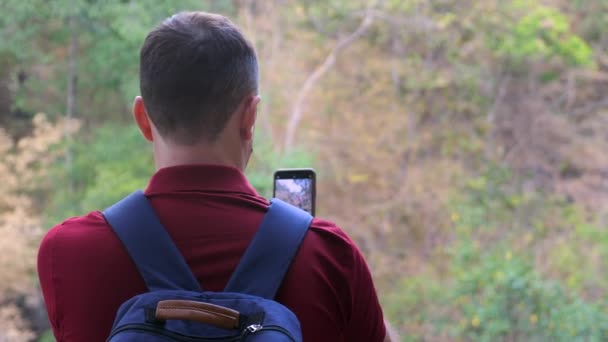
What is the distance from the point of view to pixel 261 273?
2.25 feet

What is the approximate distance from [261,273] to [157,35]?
0.79 ft

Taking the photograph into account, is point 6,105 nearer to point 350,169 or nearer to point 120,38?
point 120,38

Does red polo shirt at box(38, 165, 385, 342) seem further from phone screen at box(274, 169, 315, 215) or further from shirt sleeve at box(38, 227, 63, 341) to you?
phone screen at box(274, 169, 315, 215)

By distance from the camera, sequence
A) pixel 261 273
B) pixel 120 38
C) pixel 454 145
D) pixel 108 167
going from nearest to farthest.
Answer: pixel 261 273 → pixel 120 38 → pixel 108 167 → pixel 454 145

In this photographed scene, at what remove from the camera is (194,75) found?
696 mm

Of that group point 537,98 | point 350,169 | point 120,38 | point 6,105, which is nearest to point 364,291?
point 120,38

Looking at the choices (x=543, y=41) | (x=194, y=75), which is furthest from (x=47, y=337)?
(x=543, y=41)

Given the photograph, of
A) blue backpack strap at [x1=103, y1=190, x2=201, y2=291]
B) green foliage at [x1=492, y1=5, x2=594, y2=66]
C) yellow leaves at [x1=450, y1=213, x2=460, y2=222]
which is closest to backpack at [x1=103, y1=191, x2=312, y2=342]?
blue backpack strap at [x1=103, y1=190, x2=201, y2=291]

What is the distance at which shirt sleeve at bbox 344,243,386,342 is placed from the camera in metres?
0.73

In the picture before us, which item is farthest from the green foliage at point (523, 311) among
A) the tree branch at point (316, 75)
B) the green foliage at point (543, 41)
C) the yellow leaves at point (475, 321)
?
the green foliage at point (543, 41)

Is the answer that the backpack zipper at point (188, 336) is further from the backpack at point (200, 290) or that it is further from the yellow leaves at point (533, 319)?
the yellow leaves at point (533, 319)

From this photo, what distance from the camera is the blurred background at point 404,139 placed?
304cm

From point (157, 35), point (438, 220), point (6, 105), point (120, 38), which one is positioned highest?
point (157, 35)

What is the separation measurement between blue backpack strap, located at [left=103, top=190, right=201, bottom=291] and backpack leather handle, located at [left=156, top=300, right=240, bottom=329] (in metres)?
0.03
